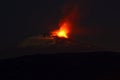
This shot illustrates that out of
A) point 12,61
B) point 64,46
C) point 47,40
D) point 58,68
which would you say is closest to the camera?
point 58,68

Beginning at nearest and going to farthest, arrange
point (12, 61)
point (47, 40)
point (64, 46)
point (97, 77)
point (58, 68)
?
1. point (97, 77)
2. point (58, 68)
3. point (12, 61)
4. point (64, 46)
5. point (47, 40)

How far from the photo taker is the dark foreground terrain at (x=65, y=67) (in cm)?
6500

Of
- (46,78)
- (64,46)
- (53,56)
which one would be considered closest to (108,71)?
(46,78)

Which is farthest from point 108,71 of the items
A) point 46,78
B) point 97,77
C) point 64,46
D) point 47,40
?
point 47,40

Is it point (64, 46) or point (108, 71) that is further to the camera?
point (64, 46)

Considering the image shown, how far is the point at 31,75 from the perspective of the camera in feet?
218

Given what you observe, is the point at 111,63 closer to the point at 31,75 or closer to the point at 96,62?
the point at 96,62

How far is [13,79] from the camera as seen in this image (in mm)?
63969

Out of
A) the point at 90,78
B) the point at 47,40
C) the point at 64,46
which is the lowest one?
the point at 90,78

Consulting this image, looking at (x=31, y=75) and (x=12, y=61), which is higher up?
(x=12, y=61)

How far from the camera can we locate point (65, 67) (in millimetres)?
72562

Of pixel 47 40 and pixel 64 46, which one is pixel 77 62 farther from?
pixel 47 40

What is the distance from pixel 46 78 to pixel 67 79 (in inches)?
116

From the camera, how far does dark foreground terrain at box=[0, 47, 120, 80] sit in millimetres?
65000
